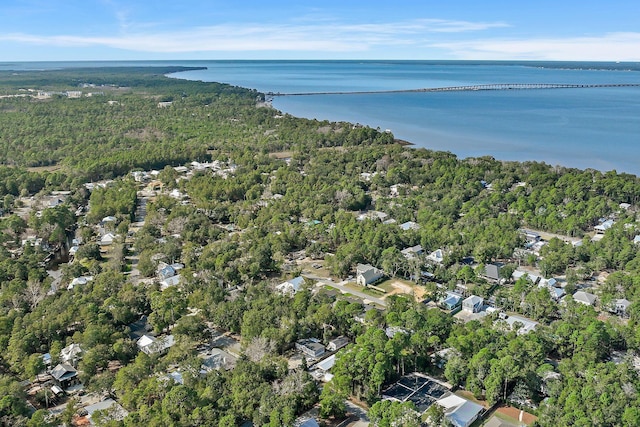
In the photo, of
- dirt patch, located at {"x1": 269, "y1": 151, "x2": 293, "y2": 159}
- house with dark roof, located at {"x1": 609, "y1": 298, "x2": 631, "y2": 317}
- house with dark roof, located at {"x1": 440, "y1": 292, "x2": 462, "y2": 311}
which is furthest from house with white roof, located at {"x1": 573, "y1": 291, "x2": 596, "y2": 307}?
dirt patch, located at {"x1": 269, "y1": 151, "x2": 293, "y2": 159}

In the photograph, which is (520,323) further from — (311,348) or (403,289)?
(311,348)

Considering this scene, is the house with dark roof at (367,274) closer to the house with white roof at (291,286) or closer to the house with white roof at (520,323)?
the house with white roof at (291,286)

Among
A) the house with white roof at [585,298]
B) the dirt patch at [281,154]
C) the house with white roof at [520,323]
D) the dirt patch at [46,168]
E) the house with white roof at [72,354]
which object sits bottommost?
the house with white roof at [72,354]

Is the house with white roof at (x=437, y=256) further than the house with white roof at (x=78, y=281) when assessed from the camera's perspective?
Yes

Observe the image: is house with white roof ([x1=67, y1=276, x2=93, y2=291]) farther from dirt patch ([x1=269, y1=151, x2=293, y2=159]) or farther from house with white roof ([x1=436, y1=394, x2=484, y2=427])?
dirt patch ([x1=269, y1=151, x2=293, y2=159])

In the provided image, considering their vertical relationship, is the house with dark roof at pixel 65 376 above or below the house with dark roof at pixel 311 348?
below

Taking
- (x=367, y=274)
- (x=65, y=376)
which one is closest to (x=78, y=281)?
(x=65, y=376)

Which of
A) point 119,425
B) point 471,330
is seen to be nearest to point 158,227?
point 119,425

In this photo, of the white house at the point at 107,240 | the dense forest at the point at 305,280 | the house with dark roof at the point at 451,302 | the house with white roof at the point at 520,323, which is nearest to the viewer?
the dense forest at the point at 305,280

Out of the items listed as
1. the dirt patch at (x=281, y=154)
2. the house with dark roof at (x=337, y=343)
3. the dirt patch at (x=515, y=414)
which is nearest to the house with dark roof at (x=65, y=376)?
the house with dark roof at (x=337, y=343)
